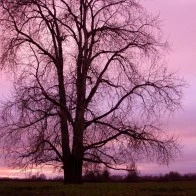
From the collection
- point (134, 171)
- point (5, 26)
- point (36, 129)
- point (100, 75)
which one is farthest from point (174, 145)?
point (5, 26)

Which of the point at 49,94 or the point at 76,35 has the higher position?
the point at 76,35

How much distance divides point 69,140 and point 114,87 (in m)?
4.19

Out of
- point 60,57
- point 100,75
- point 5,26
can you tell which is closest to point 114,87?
point 100,75

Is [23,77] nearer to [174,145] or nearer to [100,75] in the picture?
[100,75]

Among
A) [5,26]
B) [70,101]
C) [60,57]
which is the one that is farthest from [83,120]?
[5,26]

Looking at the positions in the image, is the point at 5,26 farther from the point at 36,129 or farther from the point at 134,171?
the point at 134,171

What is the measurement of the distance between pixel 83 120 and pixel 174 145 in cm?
544

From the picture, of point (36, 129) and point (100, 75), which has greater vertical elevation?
point (100, 75)

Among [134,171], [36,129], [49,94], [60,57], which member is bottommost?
[134,171]

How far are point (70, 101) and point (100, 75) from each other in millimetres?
2445

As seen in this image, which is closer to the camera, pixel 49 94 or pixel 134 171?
pixel 49 94

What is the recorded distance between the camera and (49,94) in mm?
30656

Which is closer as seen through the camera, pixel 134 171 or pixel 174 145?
pixel 174 145

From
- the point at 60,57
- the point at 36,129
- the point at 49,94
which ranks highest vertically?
the point at 60,57
